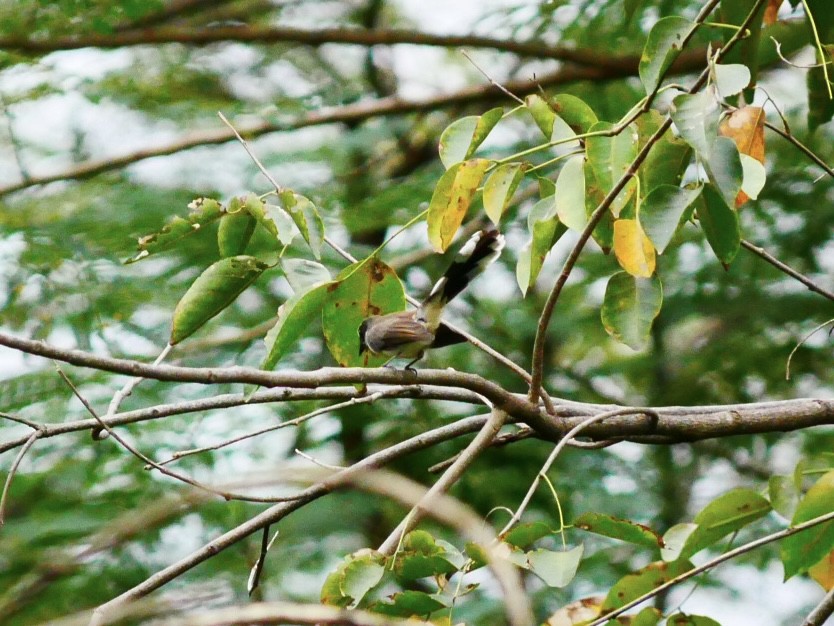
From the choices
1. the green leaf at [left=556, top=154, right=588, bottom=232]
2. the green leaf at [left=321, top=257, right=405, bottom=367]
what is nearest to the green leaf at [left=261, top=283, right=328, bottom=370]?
the green leaf at [left=321, top=257, right=405, bottom=367]

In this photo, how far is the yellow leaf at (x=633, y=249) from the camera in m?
1.98

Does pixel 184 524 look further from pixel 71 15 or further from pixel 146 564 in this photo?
pixel 71 15

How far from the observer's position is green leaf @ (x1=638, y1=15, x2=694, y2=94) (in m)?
1.92

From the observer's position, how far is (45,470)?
4777mm

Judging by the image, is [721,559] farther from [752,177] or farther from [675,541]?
[752,177]

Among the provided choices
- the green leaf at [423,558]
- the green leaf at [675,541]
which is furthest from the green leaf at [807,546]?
the green leaf at [423,558]

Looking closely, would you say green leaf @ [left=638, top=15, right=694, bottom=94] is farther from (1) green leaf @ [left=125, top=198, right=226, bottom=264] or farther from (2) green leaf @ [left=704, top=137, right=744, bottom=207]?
(1) green leaf @ [left=125, top=198, right=226, bottom=264]

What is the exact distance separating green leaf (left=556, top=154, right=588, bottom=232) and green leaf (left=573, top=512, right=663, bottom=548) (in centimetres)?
53

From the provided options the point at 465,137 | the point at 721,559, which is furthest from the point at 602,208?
the point at 721,559

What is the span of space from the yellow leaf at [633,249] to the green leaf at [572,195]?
72mm

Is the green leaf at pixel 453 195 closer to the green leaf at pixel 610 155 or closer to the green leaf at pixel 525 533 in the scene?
the green leaf at pixel 610 155

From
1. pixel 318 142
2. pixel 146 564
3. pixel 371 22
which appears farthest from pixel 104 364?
pixel 371 22

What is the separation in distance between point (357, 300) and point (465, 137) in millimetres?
403

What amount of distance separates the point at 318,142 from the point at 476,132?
444 centimetres
